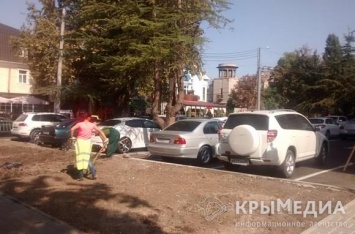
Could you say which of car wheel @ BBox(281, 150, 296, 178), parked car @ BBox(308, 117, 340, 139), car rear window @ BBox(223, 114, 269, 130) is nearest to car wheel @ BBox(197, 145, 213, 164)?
car rear window @ BBox(223, 114, 269, 130)

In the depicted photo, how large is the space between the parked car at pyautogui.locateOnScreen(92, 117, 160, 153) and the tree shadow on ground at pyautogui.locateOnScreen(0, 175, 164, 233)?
618cm

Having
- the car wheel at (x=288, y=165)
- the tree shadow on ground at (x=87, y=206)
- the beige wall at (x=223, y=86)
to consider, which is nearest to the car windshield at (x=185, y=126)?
the car wheel at (x=288, y=165)

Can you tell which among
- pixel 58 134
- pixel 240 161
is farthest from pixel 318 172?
pixel 58 134

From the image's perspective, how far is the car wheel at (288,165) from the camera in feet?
32.5

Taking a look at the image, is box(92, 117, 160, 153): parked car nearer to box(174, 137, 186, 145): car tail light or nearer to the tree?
box(174, 137, 186, 145): car tail light

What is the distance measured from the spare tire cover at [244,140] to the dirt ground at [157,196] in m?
0.68

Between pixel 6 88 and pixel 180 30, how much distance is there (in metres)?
27.1

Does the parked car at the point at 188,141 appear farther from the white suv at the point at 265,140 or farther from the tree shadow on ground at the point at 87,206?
the tree shadow on ground at the point at 87,206

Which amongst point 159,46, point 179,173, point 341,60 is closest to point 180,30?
point 159,46

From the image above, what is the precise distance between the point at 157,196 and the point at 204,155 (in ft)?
17.2

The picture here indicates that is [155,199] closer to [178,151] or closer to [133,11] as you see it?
[178,151]

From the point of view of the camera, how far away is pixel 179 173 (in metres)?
9.98

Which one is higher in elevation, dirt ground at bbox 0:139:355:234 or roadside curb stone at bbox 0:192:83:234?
dirt ground at bbox 0:139:355:234

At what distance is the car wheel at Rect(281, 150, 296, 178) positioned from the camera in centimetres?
991
